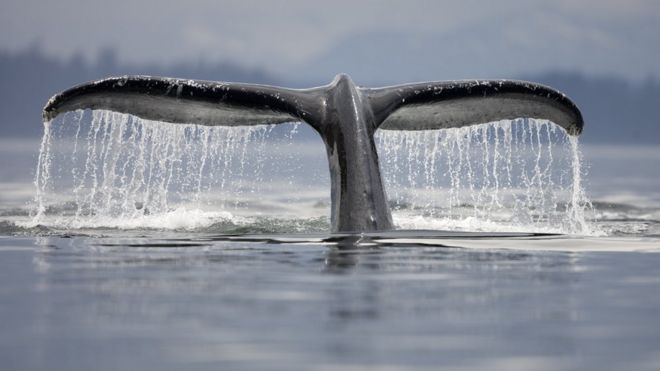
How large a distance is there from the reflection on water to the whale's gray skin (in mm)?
1510

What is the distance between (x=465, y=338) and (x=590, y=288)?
2.49 meters

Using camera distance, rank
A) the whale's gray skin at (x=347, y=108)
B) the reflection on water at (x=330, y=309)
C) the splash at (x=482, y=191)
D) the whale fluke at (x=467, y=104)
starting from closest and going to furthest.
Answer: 1. the reflection on water at (x=330, y=309)
2. the whale's gray skin at (x=347, y=108)
3. the whale fluke at (x=467, y=104)
4. the splash at (x=482, y=191)

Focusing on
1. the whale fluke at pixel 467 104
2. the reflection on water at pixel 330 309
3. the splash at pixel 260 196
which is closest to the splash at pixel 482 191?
the splash at pixel 260 196

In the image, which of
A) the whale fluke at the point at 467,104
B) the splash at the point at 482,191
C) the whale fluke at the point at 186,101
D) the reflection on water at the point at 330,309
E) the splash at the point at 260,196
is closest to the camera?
the reflection on water at the point at 330,309

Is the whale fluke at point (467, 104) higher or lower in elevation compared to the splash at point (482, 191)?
higher

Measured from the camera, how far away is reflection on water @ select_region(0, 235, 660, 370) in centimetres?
644

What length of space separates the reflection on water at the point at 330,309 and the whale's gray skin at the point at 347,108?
1.51 metres

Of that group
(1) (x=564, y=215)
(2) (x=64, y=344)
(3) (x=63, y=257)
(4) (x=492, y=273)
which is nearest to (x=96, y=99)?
(3) (x=63, y=257)

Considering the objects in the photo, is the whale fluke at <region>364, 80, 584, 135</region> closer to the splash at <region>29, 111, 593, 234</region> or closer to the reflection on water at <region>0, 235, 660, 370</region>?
the splash at <region>29, 111, 593, 234</region>

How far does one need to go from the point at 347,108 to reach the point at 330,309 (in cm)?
659

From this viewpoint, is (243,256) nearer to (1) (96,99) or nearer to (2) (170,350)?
(1) (96,99)

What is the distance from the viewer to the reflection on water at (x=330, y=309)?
6438mm

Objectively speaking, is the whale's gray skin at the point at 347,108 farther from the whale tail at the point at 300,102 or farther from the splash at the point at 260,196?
the splash at the point at 260,196

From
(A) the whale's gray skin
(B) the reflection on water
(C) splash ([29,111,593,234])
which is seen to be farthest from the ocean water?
(A) the whale's gray skin
